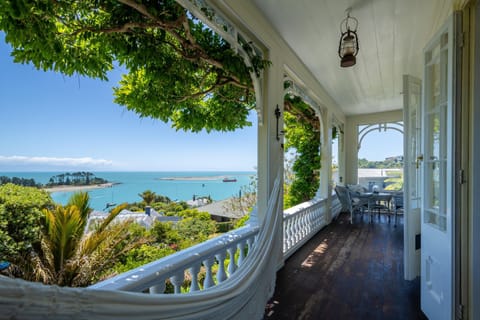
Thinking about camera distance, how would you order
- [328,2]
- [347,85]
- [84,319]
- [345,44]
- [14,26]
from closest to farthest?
1. [84,319]
2. [14,26]
3. [328,2]
4. [345,44]
5. [347,85]

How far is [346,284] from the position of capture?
7.42 ft

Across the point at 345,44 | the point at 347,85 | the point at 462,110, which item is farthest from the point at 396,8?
the point at 347,85

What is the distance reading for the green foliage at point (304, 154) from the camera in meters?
4.68

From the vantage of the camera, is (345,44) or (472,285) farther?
(345,44)

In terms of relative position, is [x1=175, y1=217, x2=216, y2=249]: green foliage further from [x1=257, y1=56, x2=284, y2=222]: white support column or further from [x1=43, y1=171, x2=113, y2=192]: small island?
[x1=257, y1=56, x2=284, y2=222]: white support column

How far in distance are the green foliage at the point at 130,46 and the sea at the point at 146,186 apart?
3.70 feet

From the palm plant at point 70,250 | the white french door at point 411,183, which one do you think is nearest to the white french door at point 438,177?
the white french door at point 411,183

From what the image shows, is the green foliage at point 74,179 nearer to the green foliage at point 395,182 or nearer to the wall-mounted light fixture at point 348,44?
the wall-mounted light fixture at point 348,44

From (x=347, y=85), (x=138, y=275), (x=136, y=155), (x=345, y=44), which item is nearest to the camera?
(x=138, y=275)

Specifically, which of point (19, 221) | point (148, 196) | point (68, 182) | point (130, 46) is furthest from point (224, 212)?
point (130, 46)

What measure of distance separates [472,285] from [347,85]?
3518 mm

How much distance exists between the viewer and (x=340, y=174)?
6375mm

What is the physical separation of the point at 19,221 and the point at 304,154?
4.50 m

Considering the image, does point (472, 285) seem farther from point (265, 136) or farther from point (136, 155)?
point (136, 155)
